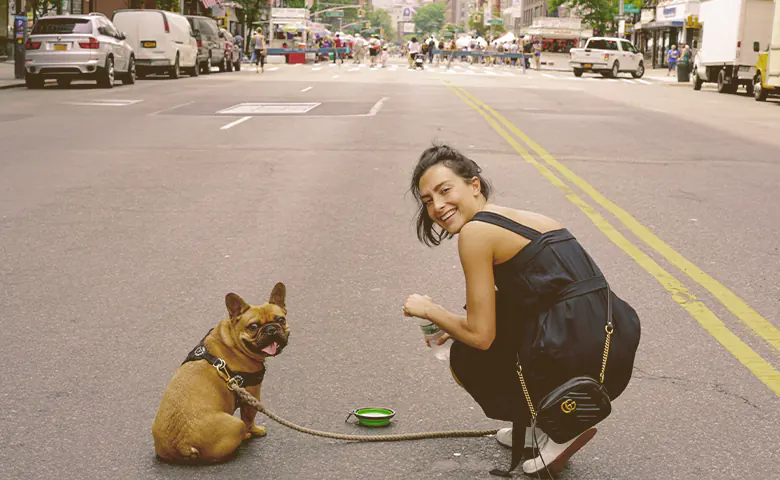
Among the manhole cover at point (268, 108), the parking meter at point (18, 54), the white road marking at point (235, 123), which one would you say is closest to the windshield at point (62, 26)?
the parking meter at point (18, 54)

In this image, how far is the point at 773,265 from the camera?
797cm

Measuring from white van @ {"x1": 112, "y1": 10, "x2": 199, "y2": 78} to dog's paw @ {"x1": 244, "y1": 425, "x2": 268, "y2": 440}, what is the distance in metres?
31.6

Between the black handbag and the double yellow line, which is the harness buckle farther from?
the double yellow line

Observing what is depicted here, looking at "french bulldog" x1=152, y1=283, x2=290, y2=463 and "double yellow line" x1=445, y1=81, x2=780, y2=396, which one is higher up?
"french bulldog" x1=152, y1=283, x2=290, y2=463

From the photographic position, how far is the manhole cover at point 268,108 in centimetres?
2194

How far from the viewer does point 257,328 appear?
12.6 feet

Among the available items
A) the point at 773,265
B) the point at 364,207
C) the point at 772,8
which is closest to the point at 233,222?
the point at 364,207

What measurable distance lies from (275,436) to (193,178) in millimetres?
8025

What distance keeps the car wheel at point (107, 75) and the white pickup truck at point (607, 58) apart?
26.8 m

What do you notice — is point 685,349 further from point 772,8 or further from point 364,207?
point 772,8

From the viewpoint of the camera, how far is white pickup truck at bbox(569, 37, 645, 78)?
168ft

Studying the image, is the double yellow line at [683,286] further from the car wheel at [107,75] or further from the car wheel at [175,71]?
the car wheel at [175,71]

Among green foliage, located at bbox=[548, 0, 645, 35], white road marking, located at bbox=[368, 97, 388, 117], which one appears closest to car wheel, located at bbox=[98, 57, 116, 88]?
white road marking, located at bbox=[368, 97, 388, 117]

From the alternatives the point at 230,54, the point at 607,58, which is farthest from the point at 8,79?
the point at 607,58
